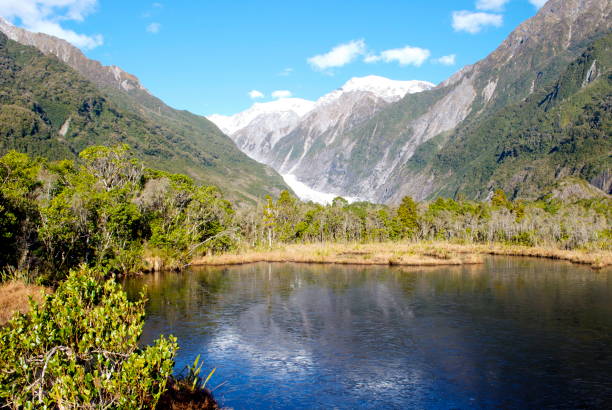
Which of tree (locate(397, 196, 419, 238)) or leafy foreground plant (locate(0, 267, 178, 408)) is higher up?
tree (locate(397, 196, 419, 238))

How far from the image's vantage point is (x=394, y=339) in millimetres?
40406

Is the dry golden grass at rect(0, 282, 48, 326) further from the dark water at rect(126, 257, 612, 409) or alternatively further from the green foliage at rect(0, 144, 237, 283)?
the dark water at rect(126, 257, 612, 409)

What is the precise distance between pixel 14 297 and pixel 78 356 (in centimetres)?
2684

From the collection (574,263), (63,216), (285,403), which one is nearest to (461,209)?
(574,263)

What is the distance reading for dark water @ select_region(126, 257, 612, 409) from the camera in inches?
1149

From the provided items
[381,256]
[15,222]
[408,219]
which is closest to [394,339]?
[15,222]

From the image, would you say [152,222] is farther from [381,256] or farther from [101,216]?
[381,256]

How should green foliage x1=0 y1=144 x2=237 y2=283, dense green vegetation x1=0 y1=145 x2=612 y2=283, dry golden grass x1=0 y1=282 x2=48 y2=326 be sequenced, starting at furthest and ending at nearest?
dense green vegetation x1=0 y1=145 x2=612 y2=283 < green foliage x1=0 y1=144 x2=237 y2=283 < dry golden grass x1=0 y1=282 x2=48 y2=326

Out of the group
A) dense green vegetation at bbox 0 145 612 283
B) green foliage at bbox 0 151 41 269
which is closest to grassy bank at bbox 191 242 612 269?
dense green vegetation at bbox 0 145 612 283

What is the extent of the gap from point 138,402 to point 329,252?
95600 millimetres

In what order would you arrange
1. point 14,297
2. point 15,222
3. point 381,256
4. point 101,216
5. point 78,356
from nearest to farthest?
point 78,356
point 14,297
point 15,222
point 101,216
point 381,256

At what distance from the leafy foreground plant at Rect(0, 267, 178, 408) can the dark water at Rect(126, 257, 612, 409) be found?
11.9 meters

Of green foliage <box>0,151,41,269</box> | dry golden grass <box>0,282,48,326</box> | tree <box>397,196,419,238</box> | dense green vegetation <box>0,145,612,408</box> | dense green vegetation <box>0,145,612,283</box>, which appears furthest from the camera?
tree <box>397,196,419,238</box>

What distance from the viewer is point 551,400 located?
2822cm
